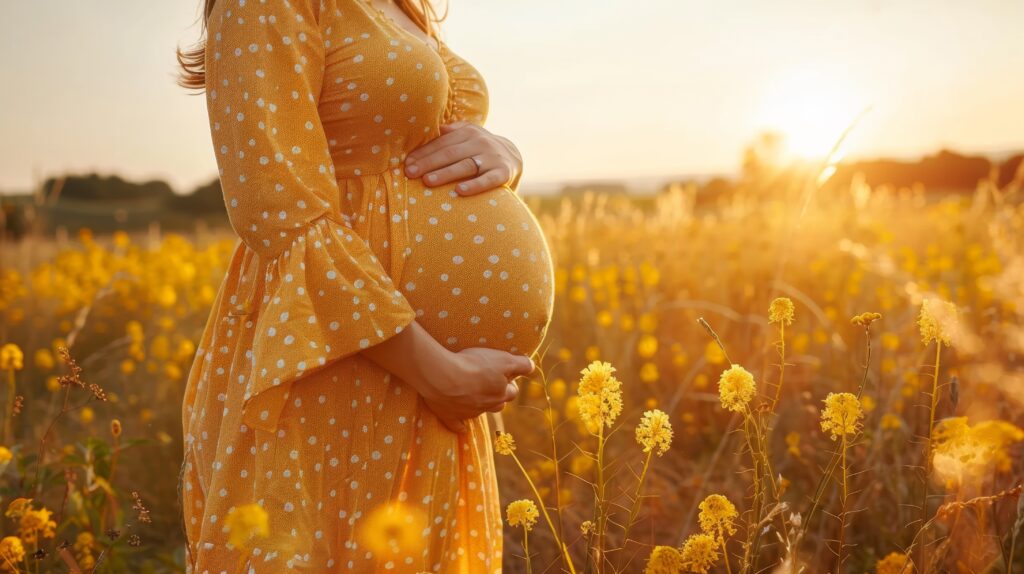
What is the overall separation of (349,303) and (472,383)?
243 millimetres

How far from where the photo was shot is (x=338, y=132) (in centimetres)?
130

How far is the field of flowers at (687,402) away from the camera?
3.82ft

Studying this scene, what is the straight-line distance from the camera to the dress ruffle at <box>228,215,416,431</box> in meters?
1.16

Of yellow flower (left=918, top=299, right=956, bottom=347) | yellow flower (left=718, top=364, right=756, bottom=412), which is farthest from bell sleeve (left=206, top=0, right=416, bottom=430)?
yellow flower (left=918, top=299, right=956, bottom=347)

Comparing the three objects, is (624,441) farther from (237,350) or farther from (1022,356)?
(237,350)

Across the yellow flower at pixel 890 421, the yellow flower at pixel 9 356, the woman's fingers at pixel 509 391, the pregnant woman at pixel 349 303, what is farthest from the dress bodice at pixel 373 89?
the yellow flower at pixel 890 421

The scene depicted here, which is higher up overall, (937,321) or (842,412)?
(937,321)

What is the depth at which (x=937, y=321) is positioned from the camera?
1.16m

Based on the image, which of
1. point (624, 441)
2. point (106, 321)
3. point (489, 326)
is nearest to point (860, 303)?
point (624, 441)

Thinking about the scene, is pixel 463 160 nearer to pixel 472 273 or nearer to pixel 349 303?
pixel 472 273

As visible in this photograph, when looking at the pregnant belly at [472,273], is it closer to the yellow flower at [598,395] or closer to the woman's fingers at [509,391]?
the woman's fingers at [509,391]

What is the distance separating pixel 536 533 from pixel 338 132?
5.18 ft

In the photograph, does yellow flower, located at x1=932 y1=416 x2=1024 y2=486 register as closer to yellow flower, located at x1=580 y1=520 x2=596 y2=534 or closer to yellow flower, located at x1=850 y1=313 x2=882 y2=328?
yellow flower, located at x1=850 y1=313 x2=882 y2=328

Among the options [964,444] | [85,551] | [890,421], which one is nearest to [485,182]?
[964,444]
